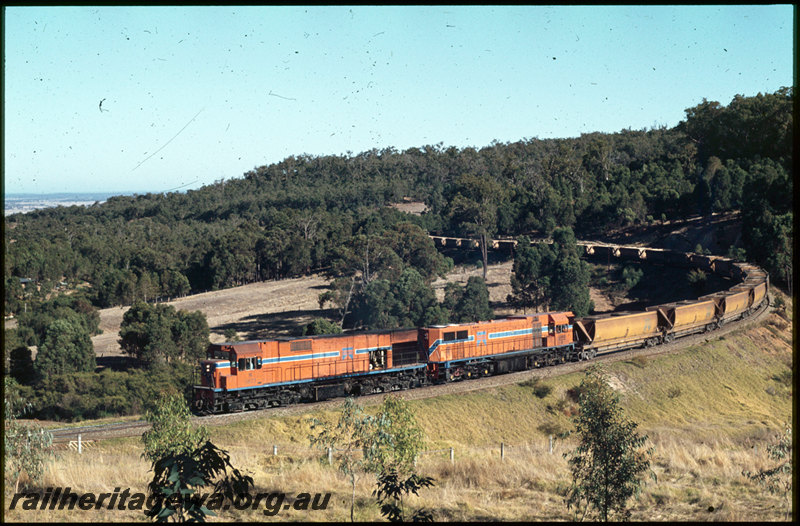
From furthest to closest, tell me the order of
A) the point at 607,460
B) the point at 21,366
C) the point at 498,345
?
the point at 21,366
the point at 498,345
the point at 607,460

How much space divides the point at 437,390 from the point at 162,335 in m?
34.5

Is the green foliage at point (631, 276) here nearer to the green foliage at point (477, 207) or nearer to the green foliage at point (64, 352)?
the green foliage at point (477, 207)

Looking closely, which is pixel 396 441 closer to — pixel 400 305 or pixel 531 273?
pixel 400 305

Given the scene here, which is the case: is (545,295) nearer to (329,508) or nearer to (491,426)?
(491,426)

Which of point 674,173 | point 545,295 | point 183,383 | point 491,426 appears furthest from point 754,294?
point 674,173

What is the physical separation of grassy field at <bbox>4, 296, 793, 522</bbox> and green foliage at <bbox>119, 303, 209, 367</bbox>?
3481 cm

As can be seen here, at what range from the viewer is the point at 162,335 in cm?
6781

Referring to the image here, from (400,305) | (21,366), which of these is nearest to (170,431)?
(21,366)

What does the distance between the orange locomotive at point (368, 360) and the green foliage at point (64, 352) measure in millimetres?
31136

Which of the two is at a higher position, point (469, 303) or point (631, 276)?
point (469, 303)

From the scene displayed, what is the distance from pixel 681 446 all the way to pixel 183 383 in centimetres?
3773

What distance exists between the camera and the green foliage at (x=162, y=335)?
6756 centimetres

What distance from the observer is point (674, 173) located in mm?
135125

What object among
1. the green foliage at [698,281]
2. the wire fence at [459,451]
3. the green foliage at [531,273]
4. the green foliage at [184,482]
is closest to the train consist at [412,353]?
the wire fence at [459,451]
